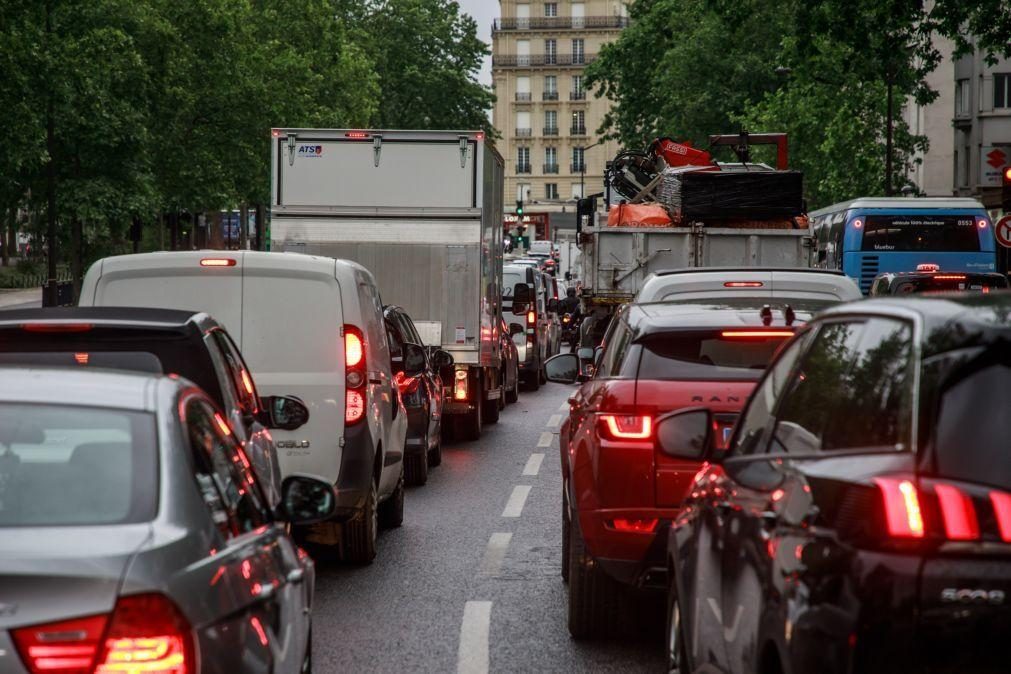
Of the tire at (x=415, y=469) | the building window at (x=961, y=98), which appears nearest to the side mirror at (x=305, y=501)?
the tire at (x=415, y=469)

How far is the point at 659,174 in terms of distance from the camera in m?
28.3

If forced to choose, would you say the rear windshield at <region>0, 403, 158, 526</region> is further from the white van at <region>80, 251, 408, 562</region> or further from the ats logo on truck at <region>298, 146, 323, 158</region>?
the ats logo on truck at <region>298, 146, 323, 158</region>

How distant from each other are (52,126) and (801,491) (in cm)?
3957

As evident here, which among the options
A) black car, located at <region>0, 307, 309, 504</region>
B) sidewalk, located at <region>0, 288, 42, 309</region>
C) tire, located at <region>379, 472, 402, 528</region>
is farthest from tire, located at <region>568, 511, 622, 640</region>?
sidewalk, located at <region>0, 288, 42, 309</region>

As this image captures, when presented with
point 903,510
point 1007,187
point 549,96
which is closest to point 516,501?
point 903,510

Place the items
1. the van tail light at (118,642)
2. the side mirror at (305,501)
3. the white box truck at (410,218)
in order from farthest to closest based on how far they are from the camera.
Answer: the white box truck at (410,218) < the side mirror at (305,501) < the van tail light at (118,642)

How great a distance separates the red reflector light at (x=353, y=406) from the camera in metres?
10.6

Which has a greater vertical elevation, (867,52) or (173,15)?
(173,15)

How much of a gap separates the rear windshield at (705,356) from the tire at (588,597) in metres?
0.79

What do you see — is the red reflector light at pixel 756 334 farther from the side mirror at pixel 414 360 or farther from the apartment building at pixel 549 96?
the apartment building at pixel 549 96

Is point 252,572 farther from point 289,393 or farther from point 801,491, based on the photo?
point 289,393

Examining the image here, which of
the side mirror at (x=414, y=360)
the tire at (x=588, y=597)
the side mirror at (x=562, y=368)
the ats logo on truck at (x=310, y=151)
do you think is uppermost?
the ats logo on truck at (x=310, y=151)

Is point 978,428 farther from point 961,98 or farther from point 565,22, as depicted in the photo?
point 565,22

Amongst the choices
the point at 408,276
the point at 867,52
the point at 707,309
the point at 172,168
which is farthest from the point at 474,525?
the point at 172,168
